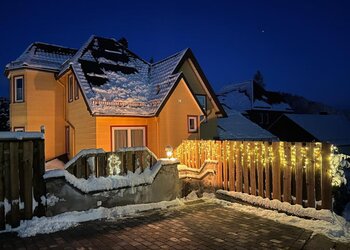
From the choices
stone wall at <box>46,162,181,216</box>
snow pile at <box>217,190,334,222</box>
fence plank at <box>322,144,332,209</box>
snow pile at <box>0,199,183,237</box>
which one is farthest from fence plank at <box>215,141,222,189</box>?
fence plank at <box>322,144,332,209</box>

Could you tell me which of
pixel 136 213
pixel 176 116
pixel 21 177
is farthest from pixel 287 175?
pixel 176 116

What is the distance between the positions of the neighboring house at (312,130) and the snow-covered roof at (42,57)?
2428 cm

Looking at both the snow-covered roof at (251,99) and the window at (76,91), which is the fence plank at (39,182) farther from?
the snow-covered roof at (251,99)

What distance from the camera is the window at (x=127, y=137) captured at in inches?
571

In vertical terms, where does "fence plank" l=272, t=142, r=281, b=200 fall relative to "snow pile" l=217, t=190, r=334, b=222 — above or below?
above

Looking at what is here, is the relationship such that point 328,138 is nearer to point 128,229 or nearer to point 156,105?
point 156,105

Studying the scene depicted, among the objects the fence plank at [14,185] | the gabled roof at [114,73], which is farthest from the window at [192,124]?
the fence plank at [14,185]

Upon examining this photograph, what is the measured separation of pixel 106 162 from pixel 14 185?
7.15 feet

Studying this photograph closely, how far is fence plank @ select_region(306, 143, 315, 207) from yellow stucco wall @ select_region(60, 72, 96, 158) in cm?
1003

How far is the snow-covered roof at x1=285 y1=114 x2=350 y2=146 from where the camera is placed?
3134 cm

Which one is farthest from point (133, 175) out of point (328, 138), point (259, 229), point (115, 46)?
point (328, 138)

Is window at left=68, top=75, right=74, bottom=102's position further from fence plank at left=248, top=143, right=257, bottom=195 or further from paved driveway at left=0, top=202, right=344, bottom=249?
fence plank at left=248, top=143, right=257, bottom=195

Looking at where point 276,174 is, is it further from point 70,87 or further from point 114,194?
point 70,87

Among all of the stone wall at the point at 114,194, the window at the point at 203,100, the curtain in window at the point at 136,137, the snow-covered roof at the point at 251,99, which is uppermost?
the snow-covered roof at the point at 251,99
